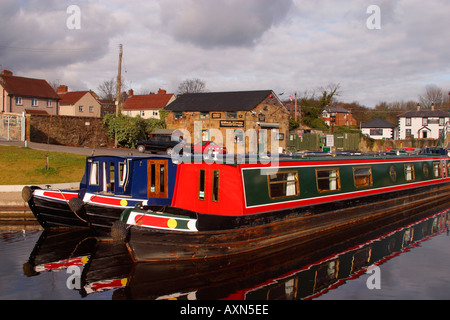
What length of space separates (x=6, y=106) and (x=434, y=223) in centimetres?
4799

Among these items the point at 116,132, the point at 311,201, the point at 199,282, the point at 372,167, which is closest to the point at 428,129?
the point at 116,132

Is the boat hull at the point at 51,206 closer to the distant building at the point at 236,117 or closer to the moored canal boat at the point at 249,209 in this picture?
the moored canal boat at the point at 249,209

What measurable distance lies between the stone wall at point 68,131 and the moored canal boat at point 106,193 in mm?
20409

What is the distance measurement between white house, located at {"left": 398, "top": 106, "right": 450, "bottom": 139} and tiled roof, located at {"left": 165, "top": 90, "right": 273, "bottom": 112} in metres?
40.7

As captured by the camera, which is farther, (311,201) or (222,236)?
(311,201)

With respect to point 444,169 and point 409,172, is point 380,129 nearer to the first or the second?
point 444,169

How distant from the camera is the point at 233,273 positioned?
397 inches

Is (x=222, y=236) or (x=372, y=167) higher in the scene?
(x=372, y=167)

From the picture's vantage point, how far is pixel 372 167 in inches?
635

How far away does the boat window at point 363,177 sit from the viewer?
50.6 ft

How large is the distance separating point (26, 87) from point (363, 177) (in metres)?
47.7


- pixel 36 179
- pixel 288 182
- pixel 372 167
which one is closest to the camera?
pixel 288 182
